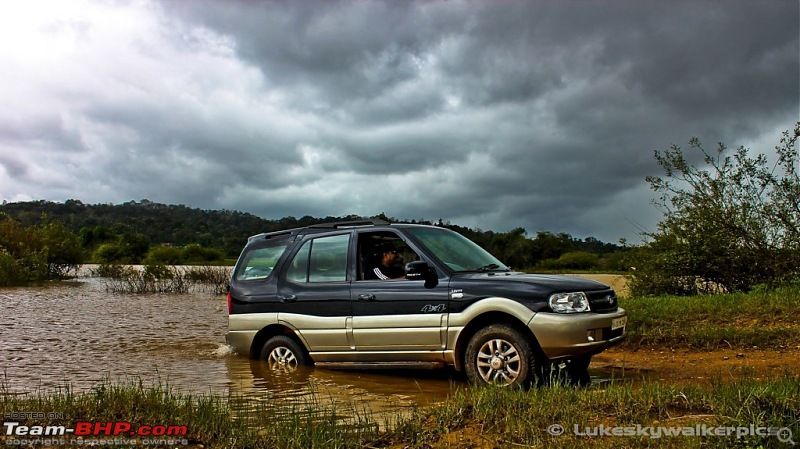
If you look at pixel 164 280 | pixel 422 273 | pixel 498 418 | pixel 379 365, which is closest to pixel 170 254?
pixel 164 280

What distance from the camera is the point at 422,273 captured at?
7.49 m

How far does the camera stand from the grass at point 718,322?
986cm

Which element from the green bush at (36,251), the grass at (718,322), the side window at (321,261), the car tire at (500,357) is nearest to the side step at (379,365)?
the car tire at (500,357)

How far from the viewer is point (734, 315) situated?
11.3m

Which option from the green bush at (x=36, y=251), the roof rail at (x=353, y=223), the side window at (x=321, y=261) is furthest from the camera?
the green bush at (x=36, y=251)

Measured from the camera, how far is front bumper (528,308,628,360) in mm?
6754

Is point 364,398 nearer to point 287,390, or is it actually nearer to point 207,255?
point 287,390

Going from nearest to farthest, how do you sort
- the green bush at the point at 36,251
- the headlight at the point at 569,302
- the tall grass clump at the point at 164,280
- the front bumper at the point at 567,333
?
the front bumper at the point at 567,333
the headlight at the point at 569,302
the tall grass clump at the point at 164,280
the green bush at the point at 36,251

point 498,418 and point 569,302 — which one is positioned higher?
point 569,302

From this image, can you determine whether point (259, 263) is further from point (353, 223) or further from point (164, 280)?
point (164, 280)

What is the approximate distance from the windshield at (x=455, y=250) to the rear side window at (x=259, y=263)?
2043 mm

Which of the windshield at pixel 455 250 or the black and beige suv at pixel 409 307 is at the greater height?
the windshield at pixel 455 250

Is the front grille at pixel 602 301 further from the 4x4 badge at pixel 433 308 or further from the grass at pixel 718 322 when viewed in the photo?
the grass at pixel 718 322

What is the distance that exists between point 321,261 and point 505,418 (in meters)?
4.40
